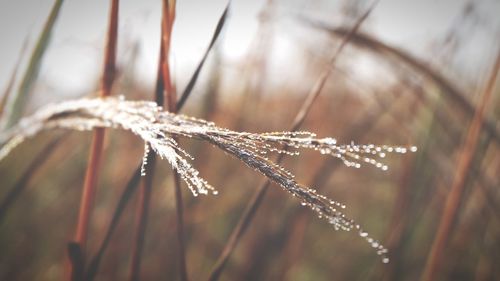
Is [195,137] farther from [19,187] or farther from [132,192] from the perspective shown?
[19,187]

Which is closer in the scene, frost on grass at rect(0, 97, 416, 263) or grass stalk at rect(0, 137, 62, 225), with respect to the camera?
frost on grass at rect(0, 97, 416, 263)

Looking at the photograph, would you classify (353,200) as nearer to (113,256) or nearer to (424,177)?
(424,177)

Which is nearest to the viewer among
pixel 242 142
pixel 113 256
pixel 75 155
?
pixel 242 142

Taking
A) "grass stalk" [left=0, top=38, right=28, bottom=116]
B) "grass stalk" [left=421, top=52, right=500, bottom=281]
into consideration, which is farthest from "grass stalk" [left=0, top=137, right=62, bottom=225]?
"grass stalk" [left=421, top=52, right=500, bottom=281]

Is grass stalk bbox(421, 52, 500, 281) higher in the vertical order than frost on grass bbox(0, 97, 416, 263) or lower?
higher

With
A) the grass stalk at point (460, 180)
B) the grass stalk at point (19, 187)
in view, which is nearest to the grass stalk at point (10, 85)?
the grass stalk at point (19, 187)

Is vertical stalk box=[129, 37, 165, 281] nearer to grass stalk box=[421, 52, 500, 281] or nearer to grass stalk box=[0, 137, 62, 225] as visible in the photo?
grass stalk box=[0, 137, 62, 225]

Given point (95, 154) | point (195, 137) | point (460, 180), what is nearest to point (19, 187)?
point (95, 154)

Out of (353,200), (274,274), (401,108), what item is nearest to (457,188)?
(274,274)
